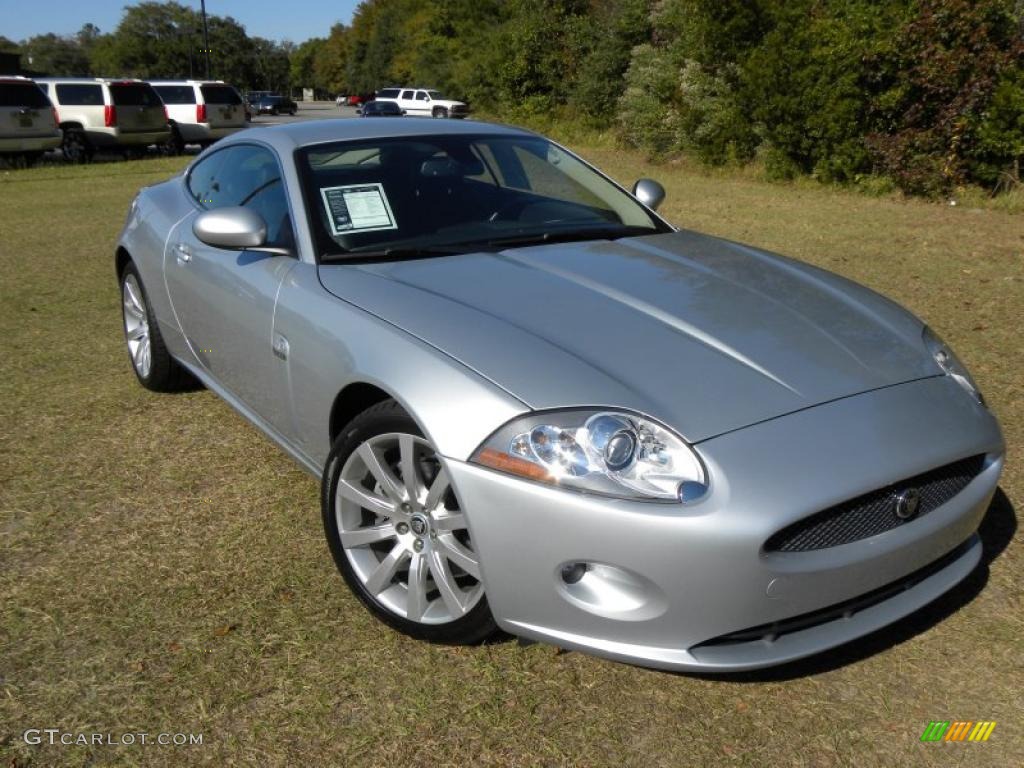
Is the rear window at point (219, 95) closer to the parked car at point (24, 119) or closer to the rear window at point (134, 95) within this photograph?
the rear window at point (134, 95)

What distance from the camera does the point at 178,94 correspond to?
22484 mm

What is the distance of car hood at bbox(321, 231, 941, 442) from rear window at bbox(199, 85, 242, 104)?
2123 cm

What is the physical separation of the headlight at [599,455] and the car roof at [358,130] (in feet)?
6.38

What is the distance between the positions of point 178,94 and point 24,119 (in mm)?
5345

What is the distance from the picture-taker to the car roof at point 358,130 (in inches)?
148

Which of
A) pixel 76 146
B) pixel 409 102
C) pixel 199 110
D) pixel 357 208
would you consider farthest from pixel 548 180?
pixel 409 102

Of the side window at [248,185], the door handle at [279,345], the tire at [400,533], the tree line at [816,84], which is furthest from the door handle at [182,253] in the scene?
the tree line at [816,84]

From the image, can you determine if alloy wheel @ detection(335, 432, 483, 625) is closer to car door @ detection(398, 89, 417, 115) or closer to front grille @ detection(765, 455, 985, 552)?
front grille @ detection(765, 455, 985, 552)

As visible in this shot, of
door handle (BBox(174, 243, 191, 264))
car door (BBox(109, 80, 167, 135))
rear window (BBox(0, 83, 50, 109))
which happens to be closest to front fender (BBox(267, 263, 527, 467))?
door handle (BBox(174, 243, 191, 264))

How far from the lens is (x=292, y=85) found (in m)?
130

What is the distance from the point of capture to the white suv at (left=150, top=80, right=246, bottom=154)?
21969 mm

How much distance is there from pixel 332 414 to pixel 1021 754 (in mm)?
2137

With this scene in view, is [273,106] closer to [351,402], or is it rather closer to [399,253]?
[399,253]

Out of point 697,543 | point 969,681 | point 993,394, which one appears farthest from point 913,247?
point 697,543
